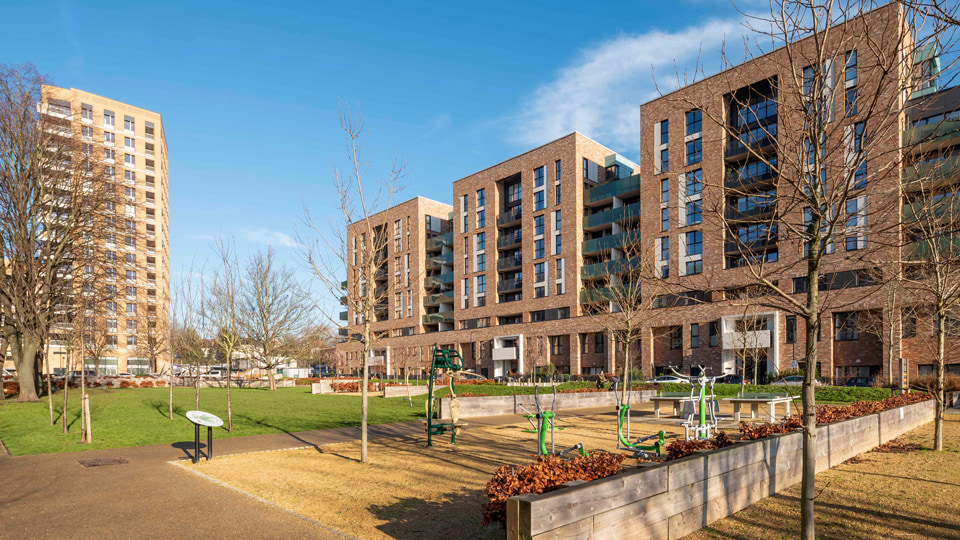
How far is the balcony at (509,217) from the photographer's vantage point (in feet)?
216

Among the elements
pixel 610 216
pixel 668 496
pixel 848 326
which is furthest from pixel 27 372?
pixel 848 326

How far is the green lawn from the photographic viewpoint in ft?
46.8

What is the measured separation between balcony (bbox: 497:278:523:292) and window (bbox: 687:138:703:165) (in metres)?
23.0

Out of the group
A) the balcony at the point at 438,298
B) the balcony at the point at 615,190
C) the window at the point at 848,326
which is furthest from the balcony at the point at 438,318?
the window at the point at 848,326

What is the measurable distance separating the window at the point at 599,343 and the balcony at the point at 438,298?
26140 mm

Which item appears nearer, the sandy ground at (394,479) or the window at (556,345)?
the sandy ground at (394,479)

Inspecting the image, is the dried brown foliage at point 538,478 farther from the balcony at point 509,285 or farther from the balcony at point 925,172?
the balcony at point 509,285

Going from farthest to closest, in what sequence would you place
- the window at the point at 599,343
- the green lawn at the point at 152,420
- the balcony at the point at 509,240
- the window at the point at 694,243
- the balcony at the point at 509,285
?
the balcony at the point at 509,240 → the balcony at the point at 509,285 → the window at the point at 599,343 → the window at the point at 694,243 → the green lawn at the point at 152,420

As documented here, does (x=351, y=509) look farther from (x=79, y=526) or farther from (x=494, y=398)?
(x=494, y=398)

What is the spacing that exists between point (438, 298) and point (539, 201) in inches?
903

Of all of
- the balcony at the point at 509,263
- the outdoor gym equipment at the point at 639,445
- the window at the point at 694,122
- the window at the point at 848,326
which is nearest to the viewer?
the outdoor gym equipment at the point at 639,445

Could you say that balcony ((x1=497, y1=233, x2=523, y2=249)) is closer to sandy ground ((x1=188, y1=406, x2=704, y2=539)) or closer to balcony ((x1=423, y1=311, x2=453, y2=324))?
balcony ((x1=423, y1=311, x2=453, y2=324))

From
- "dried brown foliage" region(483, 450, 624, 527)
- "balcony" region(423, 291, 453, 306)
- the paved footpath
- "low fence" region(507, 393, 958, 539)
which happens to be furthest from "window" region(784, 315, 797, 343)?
"balcony" region(423, 291, 453, 306)

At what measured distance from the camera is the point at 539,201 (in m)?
62.6
